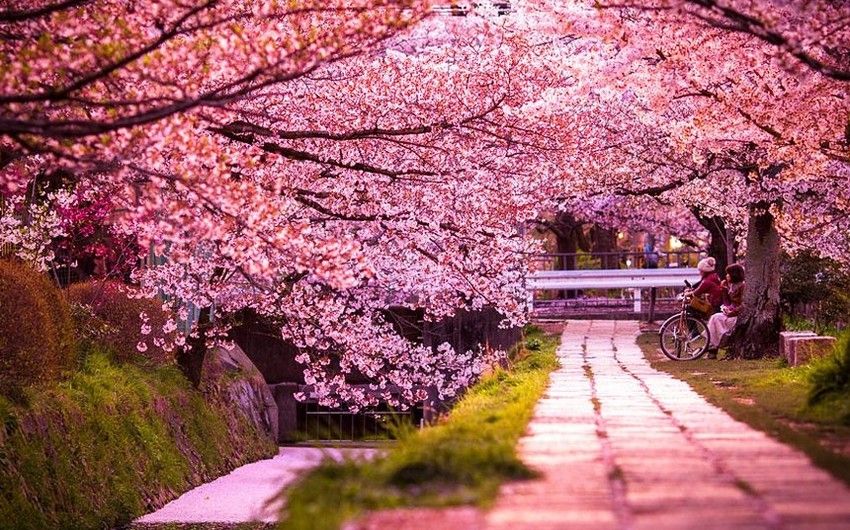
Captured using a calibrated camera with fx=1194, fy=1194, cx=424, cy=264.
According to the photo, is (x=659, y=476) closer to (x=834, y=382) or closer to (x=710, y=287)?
(x=834, y=382)

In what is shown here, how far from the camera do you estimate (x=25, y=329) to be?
1441 centimetres

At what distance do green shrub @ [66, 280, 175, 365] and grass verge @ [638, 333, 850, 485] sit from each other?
8206 mm

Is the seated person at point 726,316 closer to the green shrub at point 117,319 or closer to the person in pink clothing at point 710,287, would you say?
the person in pink clothing at point 710,287

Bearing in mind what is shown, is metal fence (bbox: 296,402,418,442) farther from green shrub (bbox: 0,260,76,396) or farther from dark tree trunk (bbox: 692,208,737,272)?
green shrub (bbox: 0,260,76,396)

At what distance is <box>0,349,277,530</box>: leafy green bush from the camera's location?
1364 centimetres

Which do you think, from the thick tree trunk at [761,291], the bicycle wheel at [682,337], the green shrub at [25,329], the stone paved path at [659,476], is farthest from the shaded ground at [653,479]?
the thick tree trunk at [761,291]

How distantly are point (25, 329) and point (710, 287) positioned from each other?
1153 centimetres

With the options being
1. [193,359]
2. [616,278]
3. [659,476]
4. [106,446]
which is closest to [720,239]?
[616,278]

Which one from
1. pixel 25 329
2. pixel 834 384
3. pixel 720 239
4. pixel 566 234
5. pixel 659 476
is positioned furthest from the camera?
pixel 566 234

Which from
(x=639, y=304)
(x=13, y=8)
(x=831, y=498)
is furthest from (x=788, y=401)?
(x=639, y=304)

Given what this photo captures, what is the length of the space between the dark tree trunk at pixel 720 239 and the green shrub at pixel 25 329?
15788mm

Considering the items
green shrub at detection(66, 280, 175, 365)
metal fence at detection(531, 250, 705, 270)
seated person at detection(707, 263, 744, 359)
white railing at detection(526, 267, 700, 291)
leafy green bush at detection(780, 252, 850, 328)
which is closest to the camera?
green shrub at detection(66, 280, 175, 365)

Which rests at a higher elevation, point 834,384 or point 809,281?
point 809,281

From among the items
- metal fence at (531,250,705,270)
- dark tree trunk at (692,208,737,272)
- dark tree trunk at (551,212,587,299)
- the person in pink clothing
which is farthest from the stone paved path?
dark tree trunk at (551,212,587,299)
